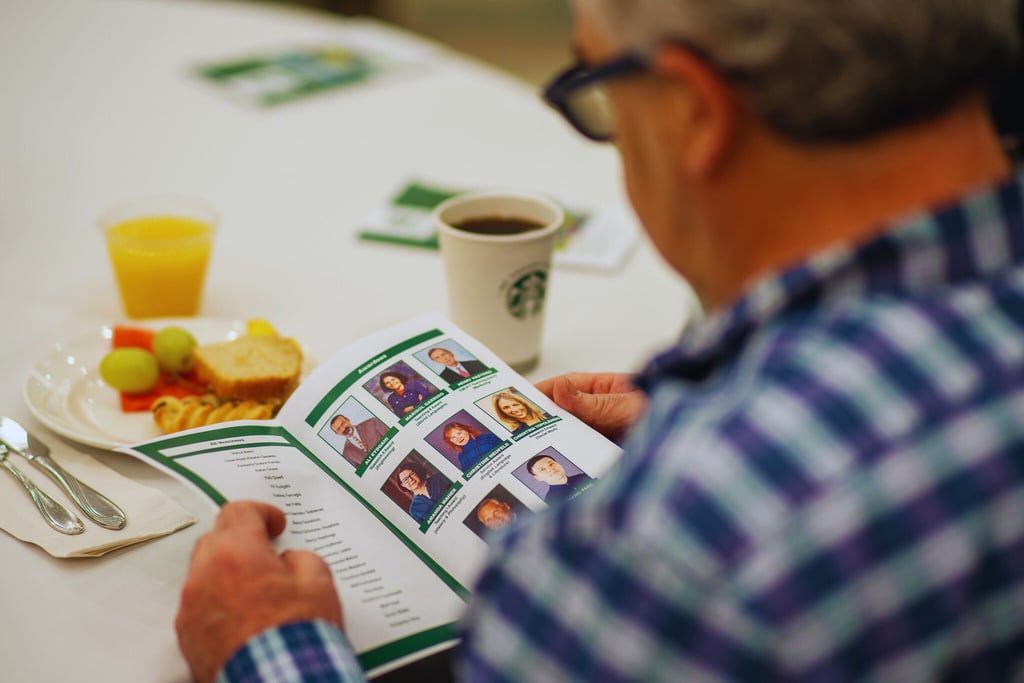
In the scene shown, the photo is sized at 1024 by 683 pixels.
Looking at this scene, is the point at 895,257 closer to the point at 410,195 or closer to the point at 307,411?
Answer: the point at 307,411

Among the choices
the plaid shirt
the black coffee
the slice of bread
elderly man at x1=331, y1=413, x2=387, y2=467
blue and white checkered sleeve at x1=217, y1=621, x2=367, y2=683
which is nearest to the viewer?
the plaid shirt

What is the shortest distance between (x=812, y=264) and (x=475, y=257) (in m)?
0.59

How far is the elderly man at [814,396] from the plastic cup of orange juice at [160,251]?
739mm

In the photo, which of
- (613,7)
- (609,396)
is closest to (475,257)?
(609,396)

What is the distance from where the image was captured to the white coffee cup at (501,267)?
1047 millimetres

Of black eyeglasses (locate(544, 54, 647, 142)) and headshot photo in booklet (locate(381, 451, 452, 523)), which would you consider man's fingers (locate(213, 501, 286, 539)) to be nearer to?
headshot photo in booklet (locate(381, 451, 452, 523))

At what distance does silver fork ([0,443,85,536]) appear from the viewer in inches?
Result: 31.4

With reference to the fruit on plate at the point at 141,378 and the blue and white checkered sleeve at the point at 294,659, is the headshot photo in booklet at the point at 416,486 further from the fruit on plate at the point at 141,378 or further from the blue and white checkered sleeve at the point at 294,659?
the fruit on plate at the point at 141,378

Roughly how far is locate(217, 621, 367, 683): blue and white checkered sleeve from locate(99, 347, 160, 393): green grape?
0.41m

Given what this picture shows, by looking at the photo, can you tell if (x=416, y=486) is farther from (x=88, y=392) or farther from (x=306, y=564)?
(x=88, y=392)

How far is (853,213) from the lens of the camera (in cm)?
51

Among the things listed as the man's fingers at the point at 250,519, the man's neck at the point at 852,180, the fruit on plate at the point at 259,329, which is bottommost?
the man's fingers at the point at 250,519

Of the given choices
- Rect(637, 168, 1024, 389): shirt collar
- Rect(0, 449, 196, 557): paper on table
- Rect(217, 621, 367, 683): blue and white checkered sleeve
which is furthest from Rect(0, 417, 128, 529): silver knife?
Rect(637, 168, 1024, 389): shirt collar

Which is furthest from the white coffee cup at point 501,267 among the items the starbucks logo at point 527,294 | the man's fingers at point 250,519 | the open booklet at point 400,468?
the man's fingers at point 250,519
